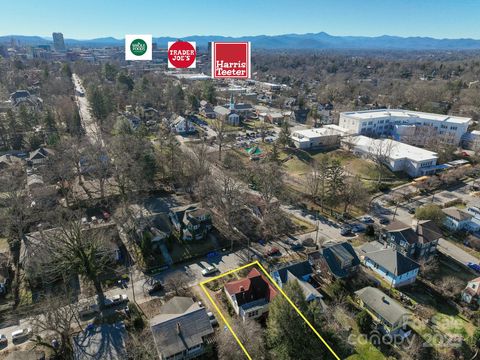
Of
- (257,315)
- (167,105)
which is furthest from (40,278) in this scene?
(167,105)

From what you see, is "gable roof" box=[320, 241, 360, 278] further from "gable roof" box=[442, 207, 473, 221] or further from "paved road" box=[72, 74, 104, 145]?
"paved road" box=[72, 74, 104, 145]

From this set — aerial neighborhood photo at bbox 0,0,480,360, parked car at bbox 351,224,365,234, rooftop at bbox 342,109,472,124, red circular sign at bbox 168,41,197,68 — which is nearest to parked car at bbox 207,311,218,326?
aerial neighborhood photo at bbox 0,0,480,360

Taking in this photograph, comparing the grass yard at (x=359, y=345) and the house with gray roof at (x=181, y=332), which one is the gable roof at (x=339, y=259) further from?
the house with gray roof at (x=181, y=332)

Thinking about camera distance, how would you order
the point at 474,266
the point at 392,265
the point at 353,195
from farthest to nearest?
the point at 353,195 < the point at 474,266 < the point at 392,265

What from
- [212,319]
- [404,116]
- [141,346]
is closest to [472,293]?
[212,319]

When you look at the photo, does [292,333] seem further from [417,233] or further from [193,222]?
[417,233]
